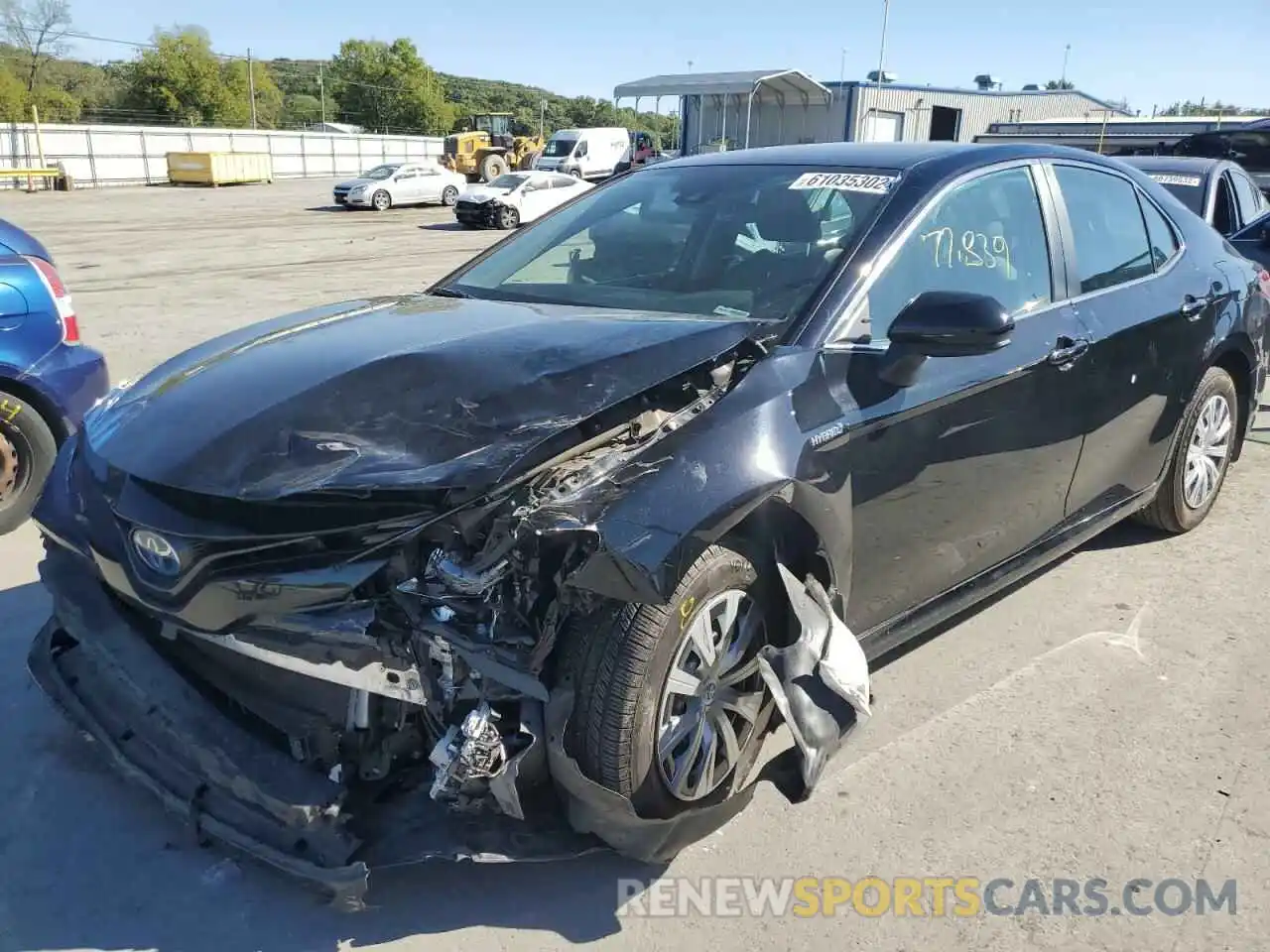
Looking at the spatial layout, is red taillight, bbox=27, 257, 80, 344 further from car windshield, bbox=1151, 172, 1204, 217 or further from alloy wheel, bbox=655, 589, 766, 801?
car windshield, bbox=1151, 172, 1204, 217

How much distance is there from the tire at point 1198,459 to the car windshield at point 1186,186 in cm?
335

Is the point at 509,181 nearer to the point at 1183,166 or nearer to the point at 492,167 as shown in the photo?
the point at 492,167

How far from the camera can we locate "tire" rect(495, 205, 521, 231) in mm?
25516

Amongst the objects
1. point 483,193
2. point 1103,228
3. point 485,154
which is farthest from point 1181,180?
point 485,154

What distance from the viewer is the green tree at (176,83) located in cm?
7388

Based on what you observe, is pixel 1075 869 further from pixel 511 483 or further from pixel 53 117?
pixel 53 117

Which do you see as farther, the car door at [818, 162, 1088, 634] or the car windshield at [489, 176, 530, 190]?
the car windshield at [489, 176, 530, 190]

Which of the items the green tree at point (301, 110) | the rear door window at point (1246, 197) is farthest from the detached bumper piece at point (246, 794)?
the green tree at point (301, 110)

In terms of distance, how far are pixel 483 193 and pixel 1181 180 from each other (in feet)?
65.9

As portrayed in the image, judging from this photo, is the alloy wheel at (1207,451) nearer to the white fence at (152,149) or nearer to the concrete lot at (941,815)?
the concrete lot at (941,815)

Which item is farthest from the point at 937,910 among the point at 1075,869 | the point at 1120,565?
the point at 1120,565

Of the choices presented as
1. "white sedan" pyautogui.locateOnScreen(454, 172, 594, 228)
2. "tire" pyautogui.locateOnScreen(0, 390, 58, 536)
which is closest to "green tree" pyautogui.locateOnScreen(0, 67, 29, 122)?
"white sedan" pyautogui.locateOnScreen(454, 172, 594, 228)

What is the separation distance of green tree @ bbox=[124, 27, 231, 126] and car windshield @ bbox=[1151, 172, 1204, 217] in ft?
253

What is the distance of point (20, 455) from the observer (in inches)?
189
